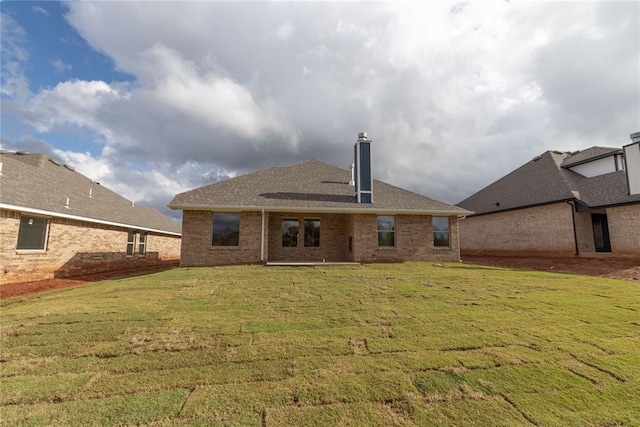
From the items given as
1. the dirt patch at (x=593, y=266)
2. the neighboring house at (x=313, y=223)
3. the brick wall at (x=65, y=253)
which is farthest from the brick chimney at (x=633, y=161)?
the brick wall at (x=65, y=253)

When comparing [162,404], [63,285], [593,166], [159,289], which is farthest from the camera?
[593,166]

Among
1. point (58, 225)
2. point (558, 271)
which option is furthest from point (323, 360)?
point (58, 225)

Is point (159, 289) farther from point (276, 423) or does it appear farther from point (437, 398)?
point (437, 398)

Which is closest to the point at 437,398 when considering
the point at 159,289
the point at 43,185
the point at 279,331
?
the point at 279,331

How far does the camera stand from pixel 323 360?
12.9 feet

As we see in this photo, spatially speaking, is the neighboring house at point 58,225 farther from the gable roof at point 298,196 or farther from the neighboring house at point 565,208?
the neighboring house at point 565,208

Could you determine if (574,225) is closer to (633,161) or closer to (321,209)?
(633,161)

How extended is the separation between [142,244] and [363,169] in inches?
622

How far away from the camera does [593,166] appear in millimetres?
19750

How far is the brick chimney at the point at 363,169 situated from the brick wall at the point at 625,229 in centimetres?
1350

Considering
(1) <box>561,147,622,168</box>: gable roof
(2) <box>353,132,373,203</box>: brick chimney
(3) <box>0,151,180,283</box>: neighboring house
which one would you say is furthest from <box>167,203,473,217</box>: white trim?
(1) <box>561,147,622,168</box>: gable roof

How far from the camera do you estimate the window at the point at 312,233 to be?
15.5 metres

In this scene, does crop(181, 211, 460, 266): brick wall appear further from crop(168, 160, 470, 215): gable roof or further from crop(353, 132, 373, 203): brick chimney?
crop(353, 132, 373, 203): brick chimney

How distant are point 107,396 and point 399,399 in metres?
3.12
